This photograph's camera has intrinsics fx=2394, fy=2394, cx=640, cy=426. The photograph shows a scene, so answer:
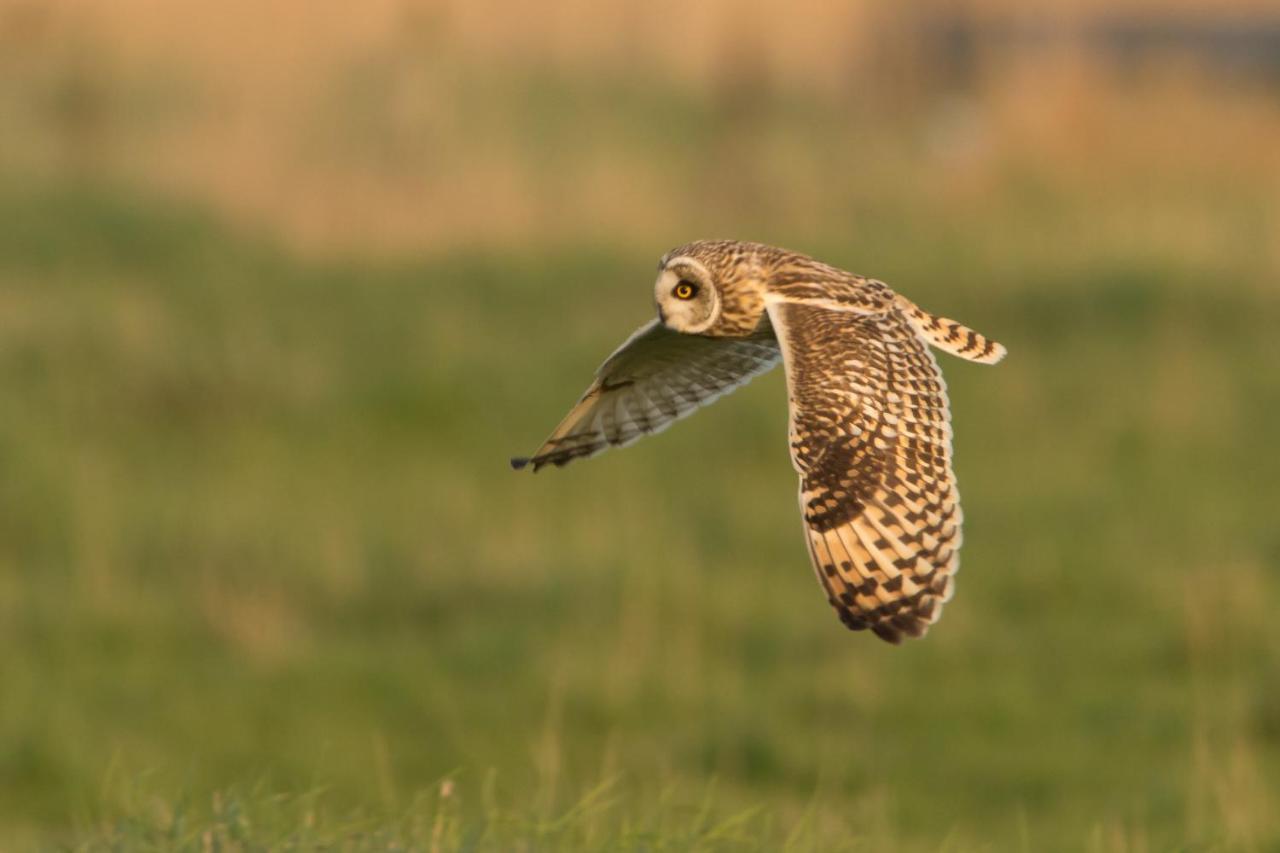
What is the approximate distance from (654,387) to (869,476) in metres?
1.00

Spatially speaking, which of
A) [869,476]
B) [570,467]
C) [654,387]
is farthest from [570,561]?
[869,476]

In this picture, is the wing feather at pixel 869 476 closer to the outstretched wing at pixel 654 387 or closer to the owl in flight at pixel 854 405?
the owl in flight at pixel 854 405

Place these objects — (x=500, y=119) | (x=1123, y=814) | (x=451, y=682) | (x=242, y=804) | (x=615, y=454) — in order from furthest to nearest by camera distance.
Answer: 1. (x=500, y=119)
2. (x=615, y=454)
3. (x=451, y=682)
4. (x=1123, y=814)
5. (x=242, y=804)

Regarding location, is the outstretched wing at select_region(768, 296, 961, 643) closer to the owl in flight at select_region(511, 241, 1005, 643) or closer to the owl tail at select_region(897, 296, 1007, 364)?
the owl in flight at select_region(511, 241, 1005, 643)

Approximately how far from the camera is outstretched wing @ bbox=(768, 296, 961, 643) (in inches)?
159

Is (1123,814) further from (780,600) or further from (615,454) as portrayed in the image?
(615,454)

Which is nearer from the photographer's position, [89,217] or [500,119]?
[89,217]

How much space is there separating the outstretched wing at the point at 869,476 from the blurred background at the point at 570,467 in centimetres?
54

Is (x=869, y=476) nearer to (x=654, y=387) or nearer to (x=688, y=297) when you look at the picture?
(x=688, y=297)

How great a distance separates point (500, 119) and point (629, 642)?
9751mm

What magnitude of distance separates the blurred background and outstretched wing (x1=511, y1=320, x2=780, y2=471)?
78 centimetres

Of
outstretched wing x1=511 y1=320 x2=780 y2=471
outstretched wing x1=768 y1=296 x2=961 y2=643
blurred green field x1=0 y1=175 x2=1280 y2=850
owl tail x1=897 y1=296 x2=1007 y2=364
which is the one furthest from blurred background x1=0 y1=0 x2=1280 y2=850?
owl tail x1=897 y1=296 x2=1007 y2=364

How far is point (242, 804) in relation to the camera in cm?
406

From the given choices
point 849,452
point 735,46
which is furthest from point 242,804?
point 735,46
